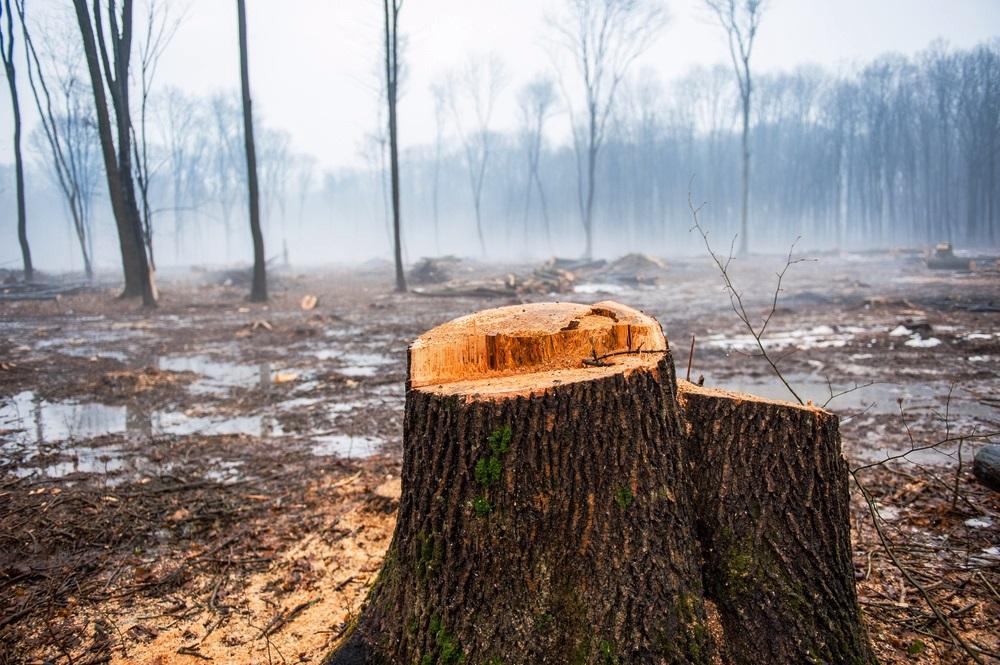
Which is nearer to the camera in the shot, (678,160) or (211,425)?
(211,425)

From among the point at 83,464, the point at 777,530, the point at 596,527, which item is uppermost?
the point at 596,527

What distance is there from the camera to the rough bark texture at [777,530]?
181cm

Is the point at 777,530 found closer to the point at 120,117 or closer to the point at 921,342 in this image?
the point at 921,342

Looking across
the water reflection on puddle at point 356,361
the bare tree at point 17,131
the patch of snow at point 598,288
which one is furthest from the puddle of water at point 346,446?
the bare tree at point 17,131

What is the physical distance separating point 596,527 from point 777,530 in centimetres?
71

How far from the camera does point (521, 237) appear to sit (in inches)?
2415

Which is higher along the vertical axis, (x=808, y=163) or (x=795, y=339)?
(x=808, y=163)

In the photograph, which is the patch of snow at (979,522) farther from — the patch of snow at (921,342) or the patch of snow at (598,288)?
the patch of snow at (598,288)

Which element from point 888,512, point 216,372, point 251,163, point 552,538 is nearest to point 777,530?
point 552,538

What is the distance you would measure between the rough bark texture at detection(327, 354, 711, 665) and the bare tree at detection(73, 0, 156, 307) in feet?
52.5

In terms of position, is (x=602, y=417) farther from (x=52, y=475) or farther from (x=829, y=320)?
(x=829, y=320)

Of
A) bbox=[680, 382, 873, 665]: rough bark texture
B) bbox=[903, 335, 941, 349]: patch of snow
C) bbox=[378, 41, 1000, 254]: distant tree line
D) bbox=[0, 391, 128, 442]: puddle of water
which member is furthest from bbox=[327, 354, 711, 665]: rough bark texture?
bbox=[378, 41, 1000, 254]: distant tree line

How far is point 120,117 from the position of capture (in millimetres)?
14555

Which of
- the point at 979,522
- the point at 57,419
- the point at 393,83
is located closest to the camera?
the point at 979,522
